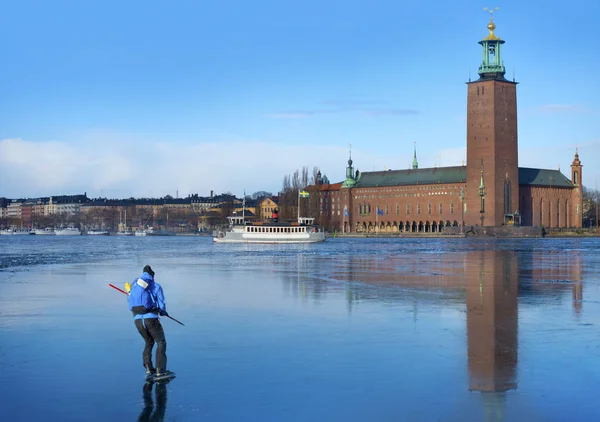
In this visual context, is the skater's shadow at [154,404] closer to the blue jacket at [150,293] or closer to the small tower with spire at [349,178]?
the blue jacket at [150,293]

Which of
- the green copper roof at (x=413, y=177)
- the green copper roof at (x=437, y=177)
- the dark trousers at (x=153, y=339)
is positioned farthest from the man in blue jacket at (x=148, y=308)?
the green copper roof at (x=413, y=177)

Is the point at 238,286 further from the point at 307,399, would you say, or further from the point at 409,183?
the point at 409,183

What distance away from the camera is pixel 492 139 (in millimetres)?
134250

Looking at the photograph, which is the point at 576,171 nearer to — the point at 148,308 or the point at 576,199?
the point at 576,199

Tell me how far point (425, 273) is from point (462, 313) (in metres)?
14.5

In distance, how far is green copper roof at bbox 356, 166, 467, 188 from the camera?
159m

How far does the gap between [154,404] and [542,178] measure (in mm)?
152305

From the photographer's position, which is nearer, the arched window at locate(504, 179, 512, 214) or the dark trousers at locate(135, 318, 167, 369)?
the dark trousers at locate(135, 318, 167, 369)

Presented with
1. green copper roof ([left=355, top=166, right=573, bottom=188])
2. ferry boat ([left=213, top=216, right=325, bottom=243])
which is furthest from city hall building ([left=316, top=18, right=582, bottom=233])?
ferry boat ([left=213, top=216, right=325, bottom=243])

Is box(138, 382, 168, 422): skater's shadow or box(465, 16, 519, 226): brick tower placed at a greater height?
box(465, 16, 519, 226): brick tower

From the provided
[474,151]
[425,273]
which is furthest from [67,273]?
[474,151]

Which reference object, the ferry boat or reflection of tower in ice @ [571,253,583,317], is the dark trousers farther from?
the ferry boat

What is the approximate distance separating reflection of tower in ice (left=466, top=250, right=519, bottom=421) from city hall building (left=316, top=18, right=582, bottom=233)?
111 metres

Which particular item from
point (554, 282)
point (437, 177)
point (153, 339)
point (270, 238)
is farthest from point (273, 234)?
point (153, 339)
